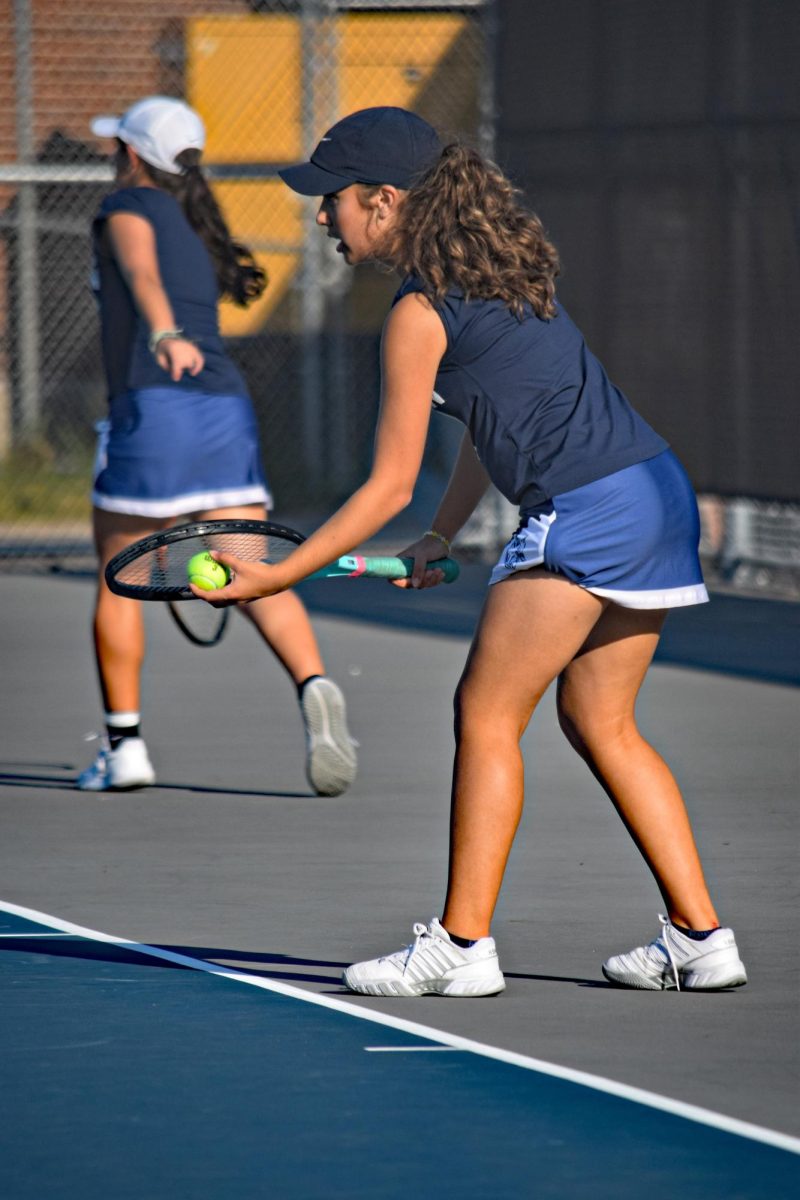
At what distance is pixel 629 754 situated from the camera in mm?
5152

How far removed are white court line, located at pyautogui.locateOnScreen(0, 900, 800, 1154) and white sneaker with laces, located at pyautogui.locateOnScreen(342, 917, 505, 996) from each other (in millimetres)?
83

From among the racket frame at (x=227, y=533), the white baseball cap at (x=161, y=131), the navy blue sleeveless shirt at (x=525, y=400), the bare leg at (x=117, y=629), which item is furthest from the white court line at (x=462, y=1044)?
the white baseball cap at (x=161, y=131)

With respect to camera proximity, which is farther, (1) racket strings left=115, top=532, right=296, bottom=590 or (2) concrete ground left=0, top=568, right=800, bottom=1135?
(1) racket strings left=115, top=532, right=296, bottom=590

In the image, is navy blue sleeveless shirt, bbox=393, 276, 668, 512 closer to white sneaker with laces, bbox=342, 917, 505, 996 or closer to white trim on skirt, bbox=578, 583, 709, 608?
white trim on skirt, bbox=578, 583, 709, 608

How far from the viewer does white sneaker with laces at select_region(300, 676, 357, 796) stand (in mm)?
7594

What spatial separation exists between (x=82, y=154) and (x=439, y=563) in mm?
14943

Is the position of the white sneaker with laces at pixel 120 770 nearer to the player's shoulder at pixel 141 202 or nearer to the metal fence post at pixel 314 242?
the player's shoulder at pixel 141 202

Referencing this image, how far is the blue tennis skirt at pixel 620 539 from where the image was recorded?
16.3 ft

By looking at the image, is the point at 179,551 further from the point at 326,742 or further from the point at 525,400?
the point at 326,742

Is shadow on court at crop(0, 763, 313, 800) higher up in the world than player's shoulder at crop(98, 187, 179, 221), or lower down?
lower down

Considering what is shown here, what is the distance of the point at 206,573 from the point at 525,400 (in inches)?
28.1

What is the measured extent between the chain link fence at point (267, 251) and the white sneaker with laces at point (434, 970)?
962 cm

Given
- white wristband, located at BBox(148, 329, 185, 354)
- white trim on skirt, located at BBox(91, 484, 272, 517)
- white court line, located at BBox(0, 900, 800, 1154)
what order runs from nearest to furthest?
white court line, located at BBox(0, 900, 800, 1154), white wristband, located at BBox(148, 329, 185, 354), white trim on skirt, located at BBox(91, 484, 272, 517)

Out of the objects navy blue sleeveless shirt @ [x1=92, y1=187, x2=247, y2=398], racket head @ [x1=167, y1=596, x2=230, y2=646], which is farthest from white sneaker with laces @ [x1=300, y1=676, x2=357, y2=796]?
navy blue sleeveless shirt @ [x1=92, y1=187, x2=247, y2=398]
